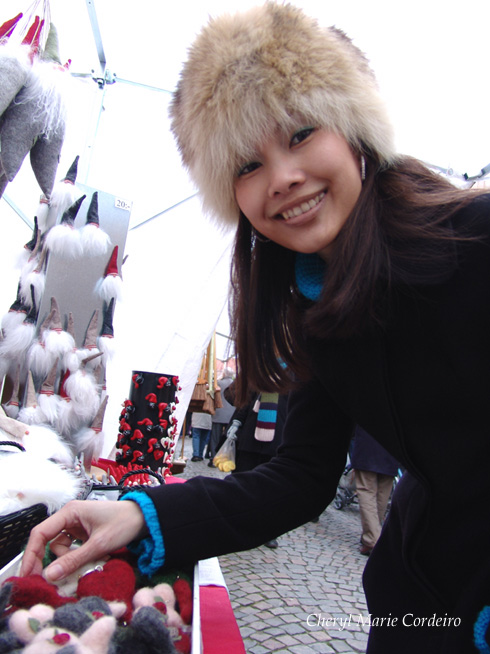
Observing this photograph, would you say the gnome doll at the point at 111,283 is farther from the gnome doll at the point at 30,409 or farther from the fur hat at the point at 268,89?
the fur hat at the point at 268,89

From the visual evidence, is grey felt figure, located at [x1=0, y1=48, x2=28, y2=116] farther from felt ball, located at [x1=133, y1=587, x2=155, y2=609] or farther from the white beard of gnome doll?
felt ball, located at [x1=133, y1=587, x2=155, y2=609]

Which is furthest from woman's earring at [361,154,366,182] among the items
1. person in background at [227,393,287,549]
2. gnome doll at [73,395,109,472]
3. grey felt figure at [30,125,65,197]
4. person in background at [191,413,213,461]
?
person in background at [191,413,213,461]

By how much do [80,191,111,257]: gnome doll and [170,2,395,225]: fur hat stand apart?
119 cm

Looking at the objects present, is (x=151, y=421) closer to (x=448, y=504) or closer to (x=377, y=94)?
(x=448, y=504)

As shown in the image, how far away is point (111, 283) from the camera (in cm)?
212

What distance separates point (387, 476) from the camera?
3.65 metres

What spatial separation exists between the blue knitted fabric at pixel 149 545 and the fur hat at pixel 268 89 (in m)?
0.61

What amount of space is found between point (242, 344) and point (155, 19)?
11.2ft

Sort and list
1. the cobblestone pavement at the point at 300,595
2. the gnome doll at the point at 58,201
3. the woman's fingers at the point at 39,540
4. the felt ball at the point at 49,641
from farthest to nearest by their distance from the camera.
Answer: the cobblestone pavement at the point at 300,595
the gnome doll at the point at 58,201
the woman's fingers at the point at 39,540
the felt ball at the point at 49,641

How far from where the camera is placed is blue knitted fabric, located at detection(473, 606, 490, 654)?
627 millimetres

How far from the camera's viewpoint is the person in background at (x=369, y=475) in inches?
138

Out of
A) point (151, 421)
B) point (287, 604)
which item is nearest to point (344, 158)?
point (151, 421)

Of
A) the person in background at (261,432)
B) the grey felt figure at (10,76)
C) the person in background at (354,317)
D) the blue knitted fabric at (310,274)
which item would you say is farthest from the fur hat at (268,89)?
the person in background at (261,432)

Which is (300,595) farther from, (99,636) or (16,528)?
(99,636)
